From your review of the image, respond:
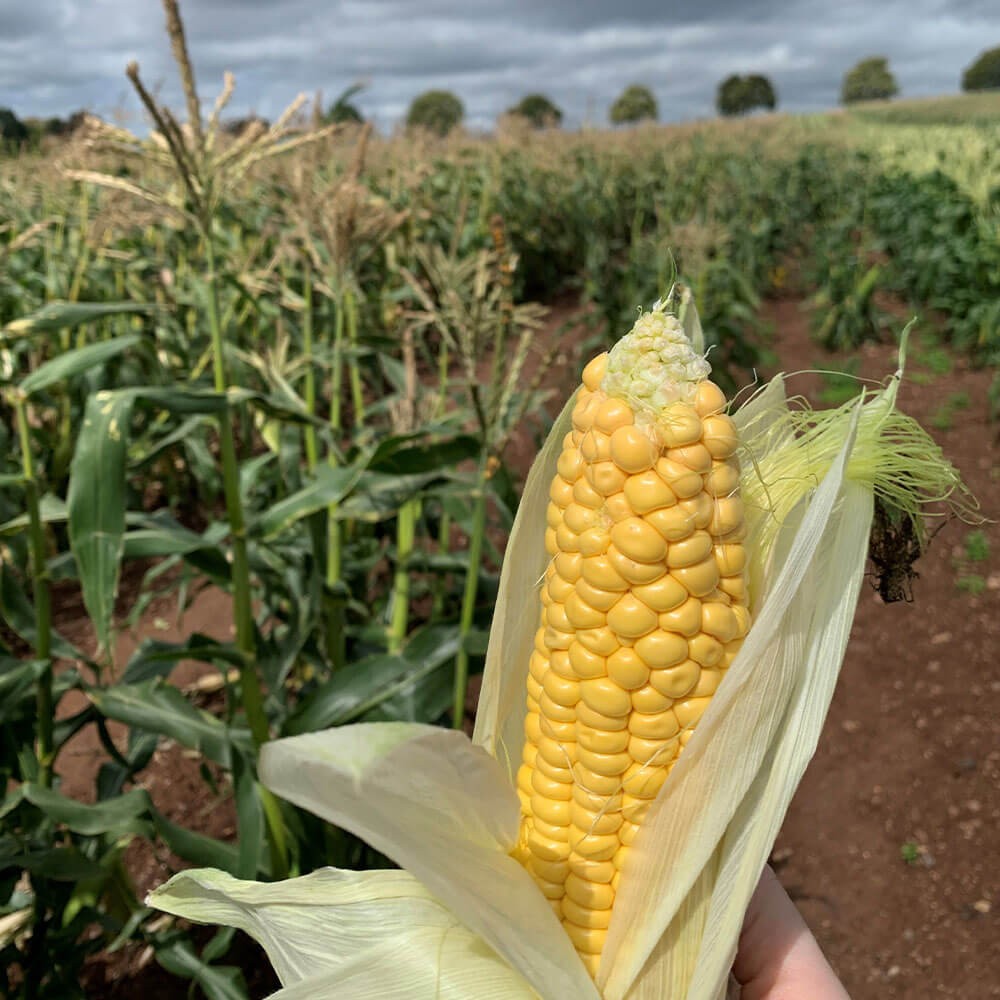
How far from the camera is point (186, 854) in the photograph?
1.86 metres

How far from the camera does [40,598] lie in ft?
5.79

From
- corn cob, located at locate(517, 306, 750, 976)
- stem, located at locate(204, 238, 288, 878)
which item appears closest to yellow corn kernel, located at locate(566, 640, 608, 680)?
corn cob, located at locate(517, 306, 750, 976)

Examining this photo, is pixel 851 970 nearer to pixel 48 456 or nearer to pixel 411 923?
pixel 411 923

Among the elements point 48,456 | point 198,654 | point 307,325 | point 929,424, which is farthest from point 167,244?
point 929,424

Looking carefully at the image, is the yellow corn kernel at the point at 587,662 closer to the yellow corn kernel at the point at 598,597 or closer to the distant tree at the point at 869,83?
the yellow corn kernel at the point at 598,597

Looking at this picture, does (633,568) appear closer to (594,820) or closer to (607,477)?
(607,477)

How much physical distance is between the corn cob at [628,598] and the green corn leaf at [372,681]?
1111 millimetres

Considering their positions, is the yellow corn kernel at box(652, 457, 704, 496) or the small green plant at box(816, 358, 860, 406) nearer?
the yellow corn kernel at box(652, 457, 704, 496)

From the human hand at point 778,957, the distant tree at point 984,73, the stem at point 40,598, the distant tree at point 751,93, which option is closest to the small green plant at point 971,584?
the human hand at point 778,957

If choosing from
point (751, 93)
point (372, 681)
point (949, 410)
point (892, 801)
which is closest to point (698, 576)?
point (372, 681)

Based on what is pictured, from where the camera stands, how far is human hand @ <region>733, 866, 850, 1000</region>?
3.87 feet

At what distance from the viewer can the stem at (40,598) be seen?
173 centimetres

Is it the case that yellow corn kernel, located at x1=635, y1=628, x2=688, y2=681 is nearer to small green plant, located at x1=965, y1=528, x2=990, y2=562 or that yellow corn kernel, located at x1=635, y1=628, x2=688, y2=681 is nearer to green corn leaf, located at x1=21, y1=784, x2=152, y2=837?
green corn leaf, located at x1=21, y1=784, x2=152, y2=837

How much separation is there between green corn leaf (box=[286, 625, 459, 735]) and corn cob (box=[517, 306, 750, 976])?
1.11 meters
